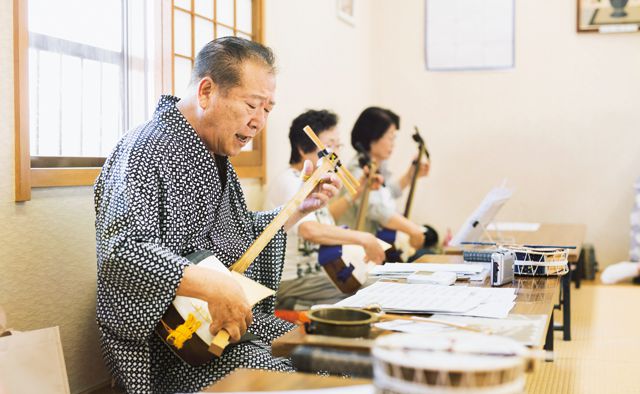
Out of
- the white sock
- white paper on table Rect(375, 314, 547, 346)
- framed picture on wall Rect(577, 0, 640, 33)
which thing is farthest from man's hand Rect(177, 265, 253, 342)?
framed picture on wall Rect(577, 0, 640, 33)

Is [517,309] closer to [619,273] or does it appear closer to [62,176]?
[62,176]

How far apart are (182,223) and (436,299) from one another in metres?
0.66

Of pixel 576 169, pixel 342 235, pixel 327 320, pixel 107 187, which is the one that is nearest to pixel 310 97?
pixel 342 235

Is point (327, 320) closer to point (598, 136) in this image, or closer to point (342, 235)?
point (342, 235)

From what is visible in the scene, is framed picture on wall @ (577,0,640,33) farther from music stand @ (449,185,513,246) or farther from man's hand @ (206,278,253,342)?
man's hand @ (206,278,253,342)

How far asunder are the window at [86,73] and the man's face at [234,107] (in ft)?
2.09

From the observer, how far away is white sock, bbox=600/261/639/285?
5070mm

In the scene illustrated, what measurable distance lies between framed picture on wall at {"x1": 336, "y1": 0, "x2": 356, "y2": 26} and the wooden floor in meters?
2.52

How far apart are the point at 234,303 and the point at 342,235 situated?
1.55 meters

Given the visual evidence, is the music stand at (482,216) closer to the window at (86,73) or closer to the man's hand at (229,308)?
the window at (86,73)

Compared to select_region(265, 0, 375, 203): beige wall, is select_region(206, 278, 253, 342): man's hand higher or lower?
lower

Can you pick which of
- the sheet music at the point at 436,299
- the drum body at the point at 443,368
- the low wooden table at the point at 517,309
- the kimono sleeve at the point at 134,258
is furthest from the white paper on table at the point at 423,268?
the drum body at the point at 443,368

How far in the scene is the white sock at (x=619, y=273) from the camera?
5070 millimetres

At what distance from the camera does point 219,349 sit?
158cm
